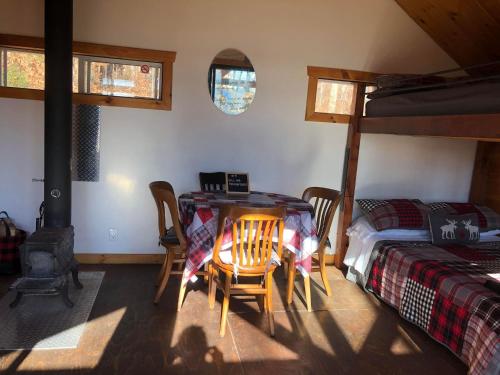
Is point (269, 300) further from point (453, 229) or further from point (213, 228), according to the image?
point (453, 229)

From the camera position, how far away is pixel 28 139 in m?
3.44

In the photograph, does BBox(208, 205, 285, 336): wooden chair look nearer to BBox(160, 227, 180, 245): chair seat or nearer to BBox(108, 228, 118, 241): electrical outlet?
BBox(160, 227, 180, 245): chair seat

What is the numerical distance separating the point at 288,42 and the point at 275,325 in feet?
8.11

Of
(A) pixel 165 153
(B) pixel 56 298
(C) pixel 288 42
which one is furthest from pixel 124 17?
(B) pixel 56 298

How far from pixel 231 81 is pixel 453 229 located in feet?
7.66

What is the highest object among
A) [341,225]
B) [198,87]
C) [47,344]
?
[198,87]

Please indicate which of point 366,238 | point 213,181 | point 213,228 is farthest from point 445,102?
point 213,181

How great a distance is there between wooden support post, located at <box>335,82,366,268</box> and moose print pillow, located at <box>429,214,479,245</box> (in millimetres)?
748

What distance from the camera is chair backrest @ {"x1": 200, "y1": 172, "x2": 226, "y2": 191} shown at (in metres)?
3.64

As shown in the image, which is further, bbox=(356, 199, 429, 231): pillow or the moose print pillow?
bbox=(356, 199, 429, 231): pillow

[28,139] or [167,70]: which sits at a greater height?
[167,70]

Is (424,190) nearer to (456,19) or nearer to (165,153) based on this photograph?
(456,19)

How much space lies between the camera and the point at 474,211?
13.0 ft

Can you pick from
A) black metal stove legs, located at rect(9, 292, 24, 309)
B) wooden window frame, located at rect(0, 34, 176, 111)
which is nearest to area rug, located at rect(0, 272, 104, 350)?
black metal stove legs, located at rect(9, 292, 24, 309)
